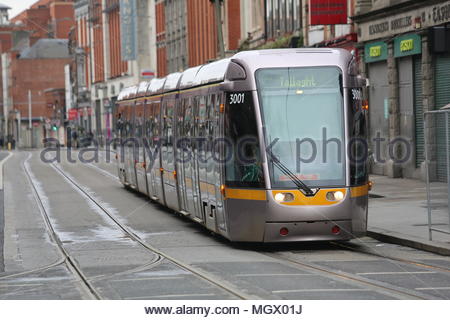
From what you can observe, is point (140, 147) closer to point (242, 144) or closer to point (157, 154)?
point (157, 154)

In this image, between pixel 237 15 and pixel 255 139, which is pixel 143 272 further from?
pixel 237 15

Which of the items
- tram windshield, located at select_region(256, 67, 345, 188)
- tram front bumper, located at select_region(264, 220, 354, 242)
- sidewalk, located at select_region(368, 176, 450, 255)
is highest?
tram windshield, located at select_region(256, 67, 345, 188)

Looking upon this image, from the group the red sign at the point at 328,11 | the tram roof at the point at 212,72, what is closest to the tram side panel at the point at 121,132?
the red sign at the point at 328,11

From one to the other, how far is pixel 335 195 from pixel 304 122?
3.87 feet

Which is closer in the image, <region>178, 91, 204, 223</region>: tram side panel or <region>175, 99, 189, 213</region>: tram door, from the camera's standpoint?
<region>178, 91, 204, 223</region>: tram side panel

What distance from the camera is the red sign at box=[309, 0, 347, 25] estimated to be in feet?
122

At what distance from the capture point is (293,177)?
1720cm

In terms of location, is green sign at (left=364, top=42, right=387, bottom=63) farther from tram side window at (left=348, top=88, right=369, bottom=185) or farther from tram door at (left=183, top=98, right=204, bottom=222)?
tram side window at (left=348, top=88, right=369, bottom=185)

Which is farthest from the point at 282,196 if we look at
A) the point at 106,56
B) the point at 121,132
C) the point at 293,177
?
the point at 106,56

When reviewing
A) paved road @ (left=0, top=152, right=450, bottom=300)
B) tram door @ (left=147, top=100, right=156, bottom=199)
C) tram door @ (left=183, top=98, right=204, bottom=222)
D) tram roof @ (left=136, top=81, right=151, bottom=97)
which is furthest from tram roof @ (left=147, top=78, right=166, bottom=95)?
tram door @ (left=183, top=98, right=204, bottom=222)

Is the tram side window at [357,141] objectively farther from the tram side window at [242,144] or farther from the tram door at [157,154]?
the tram door at [157,154]
